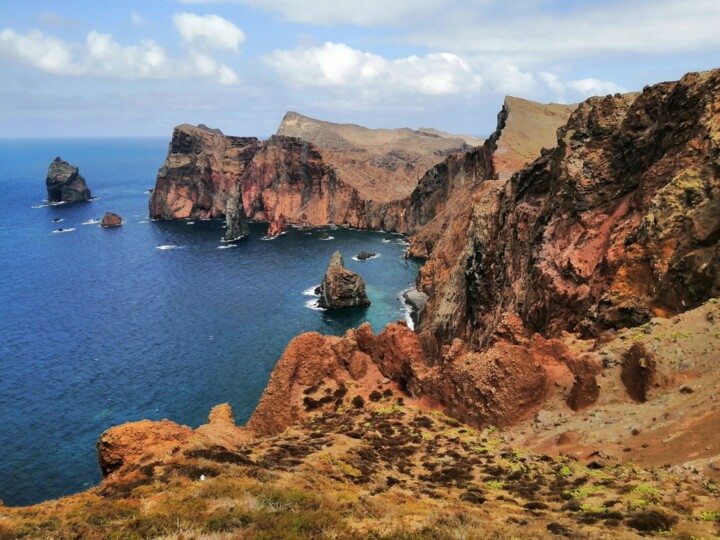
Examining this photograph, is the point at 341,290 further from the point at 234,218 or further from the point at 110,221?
the point at 110,221

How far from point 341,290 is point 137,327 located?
37034 mm

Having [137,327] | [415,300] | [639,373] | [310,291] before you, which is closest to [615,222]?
[639,373]

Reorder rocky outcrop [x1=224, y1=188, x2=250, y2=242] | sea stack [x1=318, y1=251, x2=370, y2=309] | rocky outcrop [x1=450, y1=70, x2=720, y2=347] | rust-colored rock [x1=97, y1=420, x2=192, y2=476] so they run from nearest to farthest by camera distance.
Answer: rust-colored rock [x1=97, y1=420, x2=192, y2=476], rocky outcrop [x1=450, y1=70, x2=720, y2=347], sea stack [x1=318, y1=251, x2=370, y2=309], rocky outcrop [x1=224, y1=188, x2=250, y2=242]

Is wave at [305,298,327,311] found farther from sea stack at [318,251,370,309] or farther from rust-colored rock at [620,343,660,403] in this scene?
rust-colored rock at [620,343,660,403]

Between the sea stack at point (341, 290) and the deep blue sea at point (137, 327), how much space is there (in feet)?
10.7

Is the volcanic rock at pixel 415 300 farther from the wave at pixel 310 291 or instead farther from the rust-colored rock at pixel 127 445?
the rust-colored rock at pixel 127 445

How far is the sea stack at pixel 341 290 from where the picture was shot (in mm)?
105812

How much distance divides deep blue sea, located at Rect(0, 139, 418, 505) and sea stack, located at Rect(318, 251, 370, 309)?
3.26 metres

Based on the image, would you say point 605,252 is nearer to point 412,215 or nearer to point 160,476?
point 160,476

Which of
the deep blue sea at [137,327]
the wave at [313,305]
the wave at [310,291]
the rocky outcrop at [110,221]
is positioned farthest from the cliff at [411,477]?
the rocky outcrop at [110,221]

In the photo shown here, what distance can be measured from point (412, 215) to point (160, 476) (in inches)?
6590

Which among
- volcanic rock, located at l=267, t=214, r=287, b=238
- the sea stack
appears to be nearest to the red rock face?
the sea stack

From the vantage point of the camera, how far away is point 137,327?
315 ft

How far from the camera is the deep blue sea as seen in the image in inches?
2527
